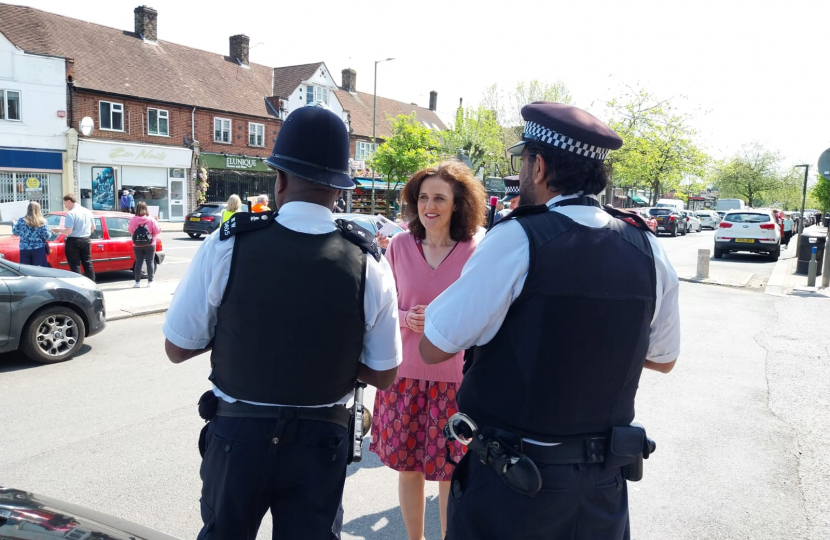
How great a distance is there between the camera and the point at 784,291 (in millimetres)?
13781

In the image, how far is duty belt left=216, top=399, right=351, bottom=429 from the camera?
6.63ft

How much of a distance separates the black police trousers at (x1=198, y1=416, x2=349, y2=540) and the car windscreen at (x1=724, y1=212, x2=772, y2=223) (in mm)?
22224

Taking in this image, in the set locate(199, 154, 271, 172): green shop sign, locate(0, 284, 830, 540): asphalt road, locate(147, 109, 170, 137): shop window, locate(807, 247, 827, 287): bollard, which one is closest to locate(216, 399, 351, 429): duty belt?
locate(0, 284, 830, 540): asphalt road

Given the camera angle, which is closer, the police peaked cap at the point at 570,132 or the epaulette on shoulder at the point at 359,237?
the police peaked cap at the point at 570,132

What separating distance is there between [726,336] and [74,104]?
27.4m

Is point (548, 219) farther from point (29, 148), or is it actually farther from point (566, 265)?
point (29, 148)

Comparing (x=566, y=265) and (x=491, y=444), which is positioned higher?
(x=566, y=265)

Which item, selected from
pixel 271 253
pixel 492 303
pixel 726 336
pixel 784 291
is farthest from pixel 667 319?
pixel 784 291

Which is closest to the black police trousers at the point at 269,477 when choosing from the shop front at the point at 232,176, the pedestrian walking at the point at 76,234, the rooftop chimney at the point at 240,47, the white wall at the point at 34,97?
the pedestrian walking at the point at 76,234

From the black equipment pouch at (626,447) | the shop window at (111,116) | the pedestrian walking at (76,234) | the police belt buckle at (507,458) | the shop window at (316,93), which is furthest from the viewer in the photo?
the shop window at (316,93)

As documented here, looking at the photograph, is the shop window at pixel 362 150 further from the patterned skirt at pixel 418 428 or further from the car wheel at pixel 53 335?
the patterned skirt at pixel 418 428

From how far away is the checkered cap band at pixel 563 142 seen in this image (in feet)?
6.60

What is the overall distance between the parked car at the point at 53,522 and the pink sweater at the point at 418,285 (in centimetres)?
135

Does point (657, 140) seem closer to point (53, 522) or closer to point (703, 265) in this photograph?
point (703, 265)
